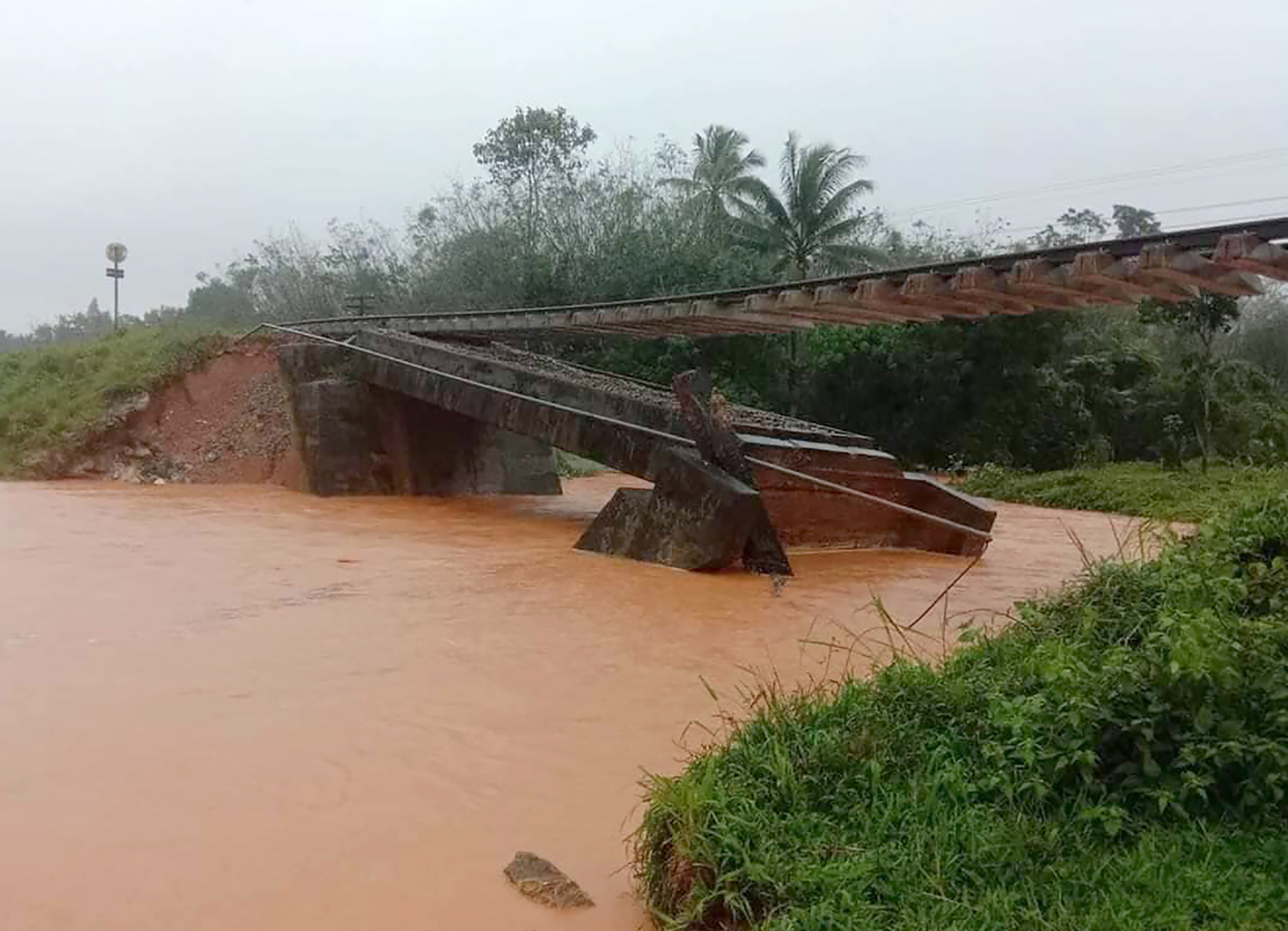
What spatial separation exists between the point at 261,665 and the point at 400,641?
32.7 inches

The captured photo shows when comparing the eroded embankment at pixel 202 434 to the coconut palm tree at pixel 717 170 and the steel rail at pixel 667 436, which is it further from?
the coconut palm tree at pixel 717 170

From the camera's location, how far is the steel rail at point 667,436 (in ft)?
28.5

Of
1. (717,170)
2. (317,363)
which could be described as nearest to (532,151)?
(717,170)

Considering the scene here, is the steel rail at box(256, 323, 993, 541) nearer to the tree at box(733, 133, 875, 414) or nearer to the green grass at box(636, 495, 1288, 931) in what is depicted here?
the green grass at box(636, 495, 1288, 931)

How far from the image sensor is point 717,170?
3253cm

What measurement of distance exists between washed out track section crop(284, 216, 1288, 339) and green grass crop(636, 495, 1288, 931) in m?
3.54

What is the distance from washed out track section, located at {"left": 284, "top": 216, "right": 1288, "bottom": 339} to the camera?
658 centimetres

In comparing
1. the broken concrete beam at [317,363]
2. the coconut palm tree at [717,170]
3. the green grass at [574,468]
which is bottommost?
the green grass at [574,468]

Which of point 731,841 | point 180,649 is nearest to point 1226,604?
point 731,841

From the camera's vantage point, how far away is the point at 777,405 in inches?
1010

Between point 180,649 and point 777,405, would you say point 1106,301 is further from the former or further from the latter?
point 777,405

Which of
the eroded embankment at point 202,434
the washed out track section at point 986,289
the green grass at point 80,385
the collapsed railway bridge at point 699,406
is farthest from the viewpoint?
the green grass at point 80,385

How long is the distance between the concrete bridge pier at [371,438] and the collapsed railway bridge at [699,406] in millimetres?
22

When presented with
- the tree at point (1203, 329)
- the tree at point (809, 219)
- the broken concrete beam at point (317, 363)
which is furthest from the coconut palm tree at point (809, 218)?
the broken concrete beam at point (317, 363)
